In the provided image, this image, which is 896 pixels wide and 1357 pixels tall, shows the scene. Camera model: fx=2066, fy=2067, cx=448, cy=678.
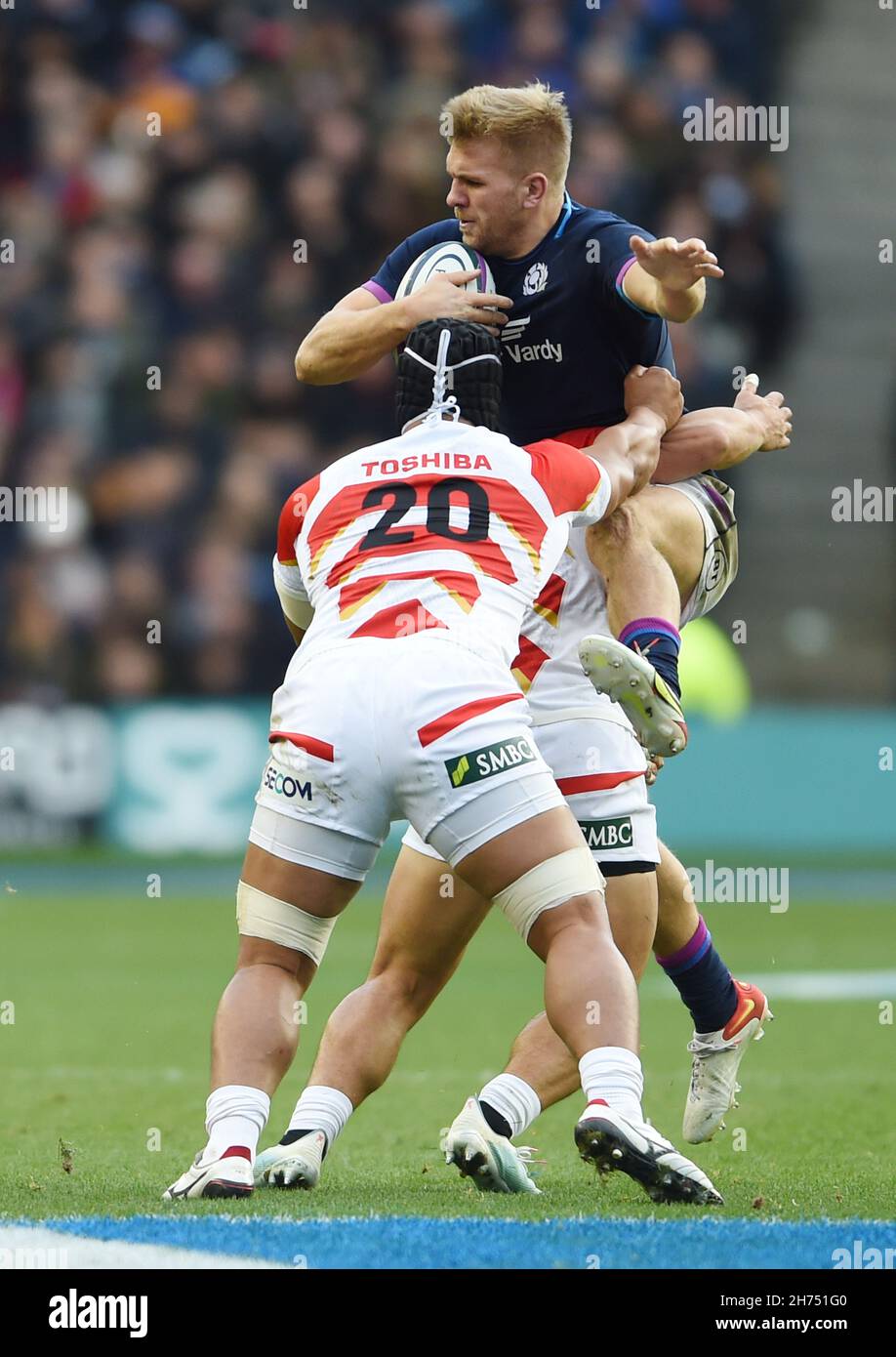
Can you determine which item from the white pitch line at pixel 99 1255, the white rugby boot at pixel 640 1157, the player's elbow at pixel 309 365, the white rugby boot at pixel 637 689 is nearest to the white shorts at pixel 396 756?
the white rugby boot at pixel 637 689

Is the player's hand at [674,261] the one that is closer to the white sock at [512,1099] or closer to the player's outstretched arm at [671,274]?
the player's outstretched arm at [671,274]

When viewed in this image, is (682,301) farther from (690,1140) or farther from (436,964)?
(690,1140)

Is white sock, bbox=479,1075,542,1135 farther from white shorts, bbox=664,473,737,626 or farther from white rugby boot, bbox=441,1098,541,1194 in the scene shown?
white shorts, bbox=664,473,737,626

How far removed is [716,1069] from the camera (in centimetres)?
572

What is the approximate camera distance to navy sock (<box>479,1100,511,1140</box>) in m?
5.02

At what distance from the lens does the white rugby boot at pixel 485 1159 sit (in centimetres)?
482

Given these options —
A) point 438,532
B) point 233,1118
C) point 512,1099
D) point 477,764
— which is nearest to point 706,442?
point 438,532

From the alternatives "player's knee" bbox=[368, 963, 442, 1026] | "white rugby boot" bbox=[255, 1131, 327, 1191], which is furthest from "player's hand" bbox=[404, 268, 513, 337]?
"white rugby boot" bbox=[255, 1131, 327, 1191]

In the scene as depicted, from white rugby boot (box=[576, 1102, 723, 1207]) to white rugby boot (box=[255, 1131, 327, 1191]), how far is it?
83 cm

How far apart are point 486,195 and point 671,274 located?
61 centimetres

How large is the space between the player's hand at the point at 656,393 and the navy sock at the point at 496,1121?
1.84 metres

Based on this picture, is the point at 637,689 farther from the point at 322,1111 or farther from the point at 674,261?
the point at 322,1111

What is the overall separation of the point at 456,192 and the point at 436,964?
6.53 ft

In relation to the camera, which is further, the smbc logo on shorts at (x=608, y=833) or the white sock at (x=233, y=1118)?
the smbc logo on shorts at (x=608, y=833)
